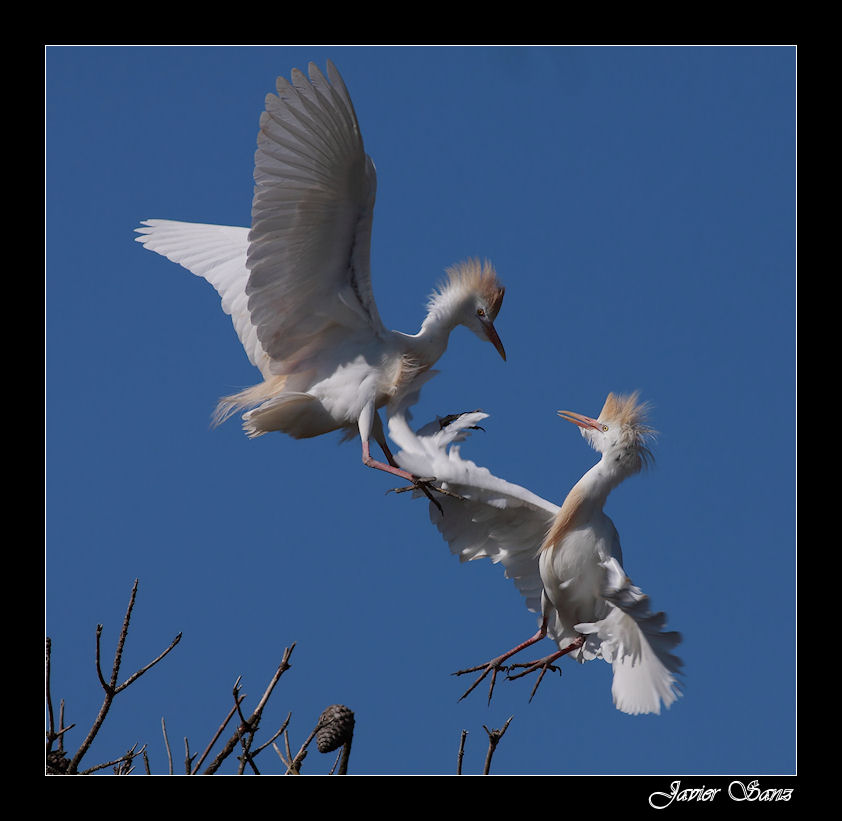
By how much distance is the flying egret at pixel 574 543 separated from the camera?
18.8ft

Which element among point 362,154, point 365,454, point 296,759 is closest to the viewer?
point 296,759

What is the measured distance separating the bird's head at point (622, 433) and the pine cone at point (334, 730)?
1.94 metres

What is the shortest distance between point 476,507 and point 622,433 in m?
0.78

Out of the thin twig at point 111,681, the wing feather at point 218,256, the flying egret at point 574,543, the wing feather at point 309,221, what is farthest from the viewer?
the wing feather at point 218,256

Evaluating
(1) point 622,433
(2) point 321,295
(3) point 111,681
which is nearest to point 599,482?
(1) point 622,433

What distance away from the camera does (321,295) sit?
6098mm

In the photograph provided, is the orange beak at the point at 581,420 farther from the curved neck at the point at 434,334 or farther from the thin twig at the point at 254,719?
the thin twig at the point at 254,719

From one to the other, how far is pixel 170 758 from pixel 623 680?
7.21 feet

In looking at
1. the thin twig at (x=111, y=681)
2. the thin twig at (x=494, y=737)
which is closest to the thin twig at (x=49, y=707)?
the thin twig at (x=111, y=681)

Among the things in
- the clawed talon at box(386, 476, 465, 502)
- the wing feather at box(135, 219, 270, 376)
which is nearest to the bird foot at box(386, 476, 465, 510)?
the clawed talon at box(386, 476, 465, 502)

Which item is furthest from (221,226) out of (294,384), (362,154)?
(362,154)

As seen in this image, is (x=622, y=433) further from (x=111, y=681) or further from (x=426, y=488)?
(x=111, y=681)

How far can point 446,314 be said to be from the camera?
659cm
